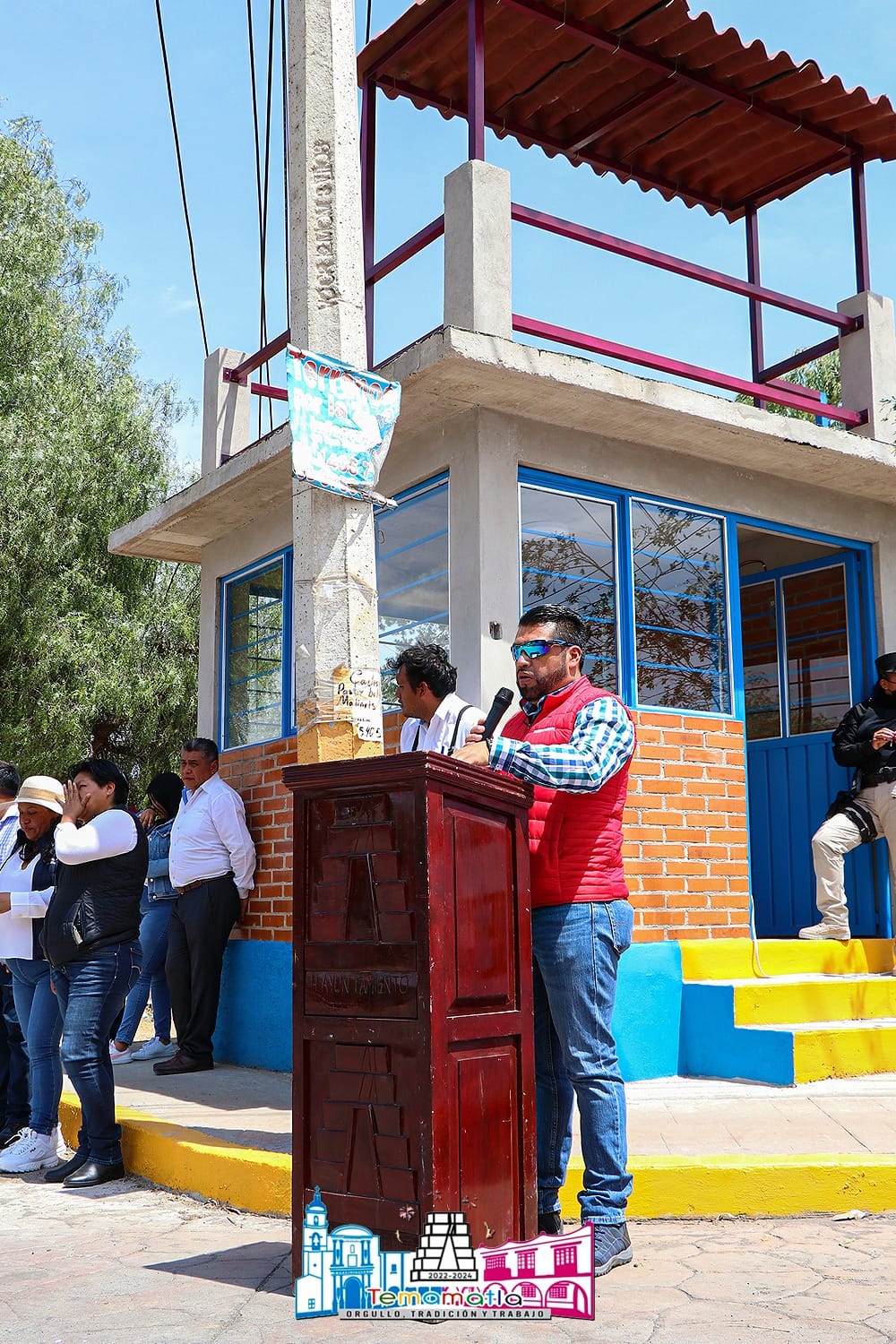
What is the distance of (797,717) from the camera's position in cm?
907

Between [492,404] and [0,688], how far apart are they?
952 cm

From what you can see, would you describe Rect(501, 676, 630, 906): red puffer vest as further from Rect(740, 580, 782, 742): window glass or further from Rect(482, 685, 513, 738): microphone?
Rect(740, 580, 782, 742): window glass

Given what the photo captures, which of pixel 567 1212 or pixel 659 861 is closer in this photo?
pixel 567 1212

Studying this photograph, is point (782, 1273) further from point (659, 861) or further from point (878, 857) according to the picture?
A: point (878, 857)

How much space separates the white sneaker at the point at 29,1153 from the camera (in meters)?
5.71

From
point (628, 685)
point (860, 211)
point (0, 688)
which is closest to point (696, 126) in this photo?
point (860, 211)

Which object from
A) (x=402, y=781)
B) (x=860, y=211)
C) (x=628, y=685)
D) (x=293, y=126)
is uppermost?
(x=860, y=211)

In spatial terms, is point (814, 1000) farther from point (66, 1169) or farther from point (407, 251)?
point (407, 251)

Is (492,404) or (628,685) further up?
(492,404)

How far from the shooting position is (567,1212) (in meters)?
4.55

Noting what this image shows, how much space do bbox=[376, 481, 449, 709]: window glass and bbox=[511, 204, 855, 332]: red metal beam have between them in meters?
1.54

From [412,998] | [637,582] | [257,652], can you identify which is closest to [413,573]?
[637,582]

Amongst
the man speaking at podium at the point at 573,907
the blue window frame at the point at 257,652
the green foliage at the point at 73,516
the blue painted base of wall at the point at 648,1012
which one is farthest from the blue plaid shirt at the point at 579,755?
the green foliage at the point at 73,516

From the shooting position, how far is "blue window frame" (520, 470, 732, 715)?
6.94 m
